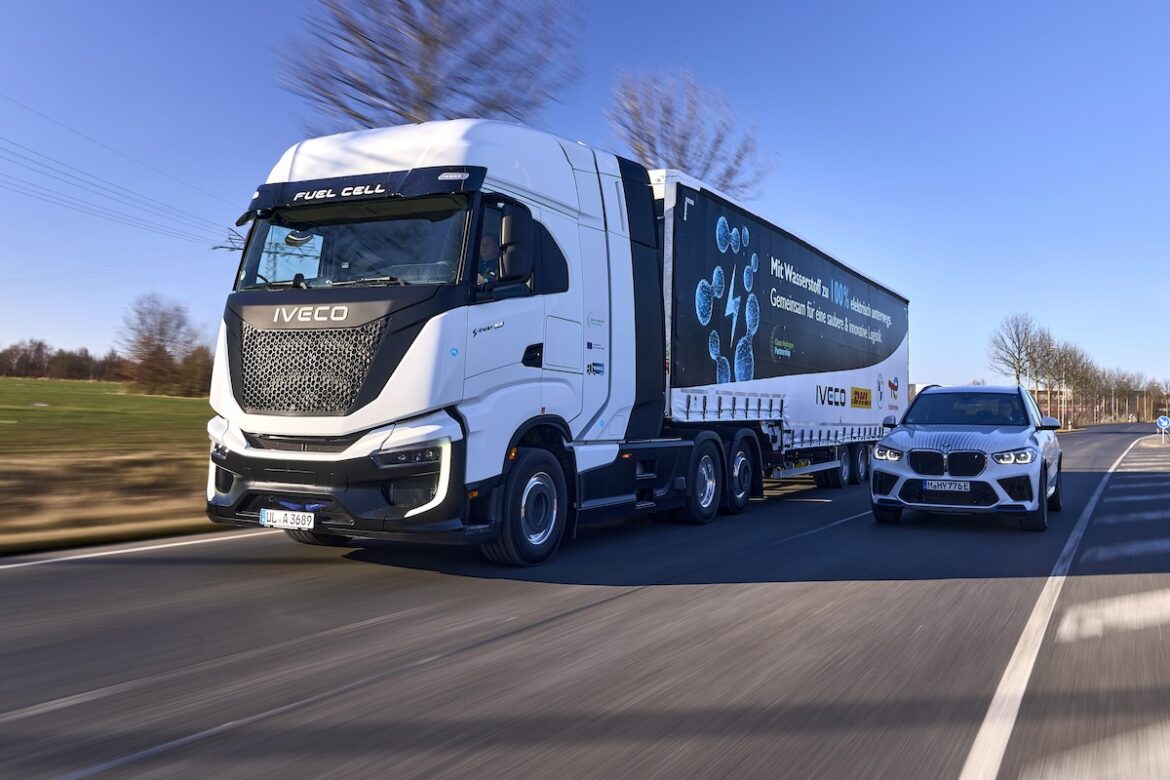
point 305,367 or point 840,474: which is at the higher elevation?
point 305,367

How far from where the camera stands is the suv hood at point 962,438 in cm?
1003

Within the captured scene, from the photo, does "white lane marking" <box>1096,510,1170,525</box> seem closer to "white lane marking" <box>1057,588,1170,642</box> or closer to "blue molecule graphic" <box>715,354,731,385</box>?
"blue molecule graphic" <box>715,354,731,385</box>

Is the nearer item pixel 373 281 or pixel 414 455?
pixel 414 455

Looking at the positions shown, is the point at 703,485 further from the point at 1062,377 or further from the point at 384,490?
the point at 1062,377

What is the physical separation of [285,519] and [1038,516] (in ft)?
25.8

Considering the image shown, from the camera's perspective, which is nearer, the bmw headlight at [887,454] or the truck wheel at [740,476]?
the bmw headlight at [887,454]

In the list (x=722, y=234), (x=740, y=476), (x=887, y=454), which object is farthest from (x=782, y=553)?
(x=722, y=234)

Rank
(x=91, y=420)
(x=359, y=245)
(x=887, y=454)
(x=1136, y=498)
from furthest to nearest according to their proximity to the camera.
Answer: (x=91, y=420), (x=1136, y=498), (x=887, y=454), (x=359, y=245)

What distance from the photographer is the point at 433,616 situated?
5.81m

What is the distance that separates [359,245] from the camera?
7078 millimetres

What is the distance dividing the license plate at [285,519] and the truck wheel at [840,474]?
11.8 m

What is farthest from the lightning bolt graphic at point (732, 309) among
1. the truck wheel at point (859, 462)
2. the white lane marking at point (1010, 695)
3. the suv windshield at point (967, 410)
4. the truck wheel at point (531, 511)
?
the truck wheel at point (859, 462)

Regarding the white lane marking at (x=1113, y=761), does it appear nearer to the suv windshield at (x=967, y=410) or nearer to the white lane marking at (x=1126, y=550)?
the white lane marking at (x=1126, y=550)

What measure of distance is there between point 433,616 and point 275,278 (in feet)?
10.1
